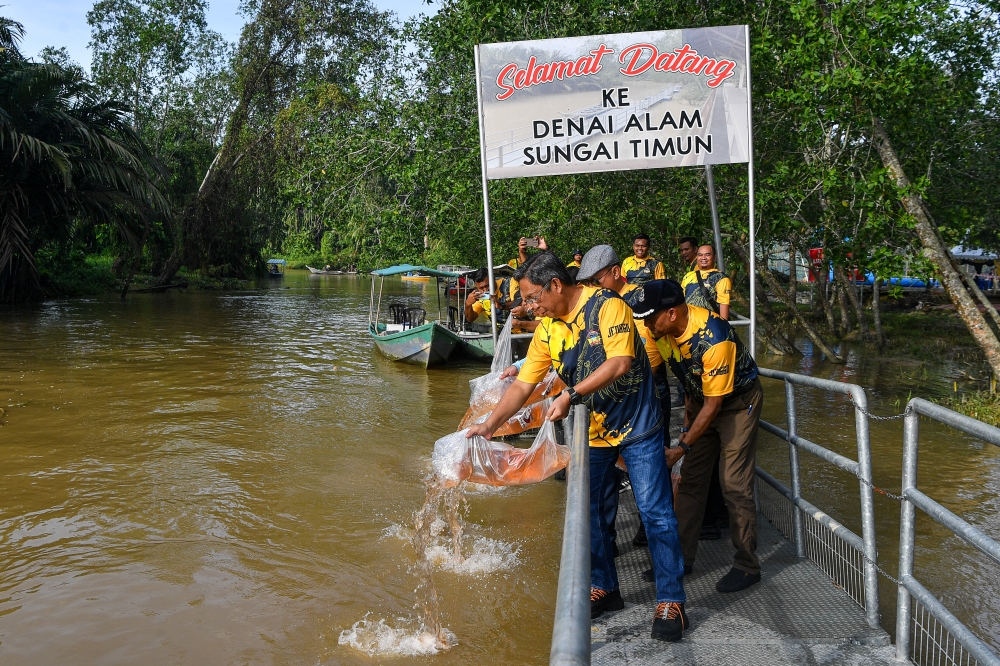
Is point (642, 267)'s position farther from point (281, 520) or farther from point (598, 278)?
point (281, 520)

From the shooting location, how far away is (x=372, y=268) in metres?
18.9

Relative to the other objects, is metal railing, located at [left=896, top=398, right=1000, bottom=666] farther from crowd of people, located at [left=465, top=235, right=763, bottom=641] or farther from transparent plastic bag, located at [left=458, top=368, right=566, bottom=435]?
transparent plastic bag, located at [left=458, top=368, right=566, bottom=435]

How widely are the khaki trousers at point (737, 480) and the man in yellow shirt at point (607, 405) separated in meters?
0.62

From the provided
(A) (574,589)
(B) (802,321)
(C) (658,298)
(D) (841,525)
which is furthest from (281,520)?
(B) (802,321)

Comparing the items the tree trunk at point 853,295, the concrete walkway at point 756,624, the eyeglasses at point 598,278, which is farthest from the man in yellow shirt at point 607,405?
the tree trunk at point 853,295

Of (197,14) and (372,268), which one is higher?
(197,14)

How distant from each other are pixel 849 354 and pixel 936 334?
4213 mm

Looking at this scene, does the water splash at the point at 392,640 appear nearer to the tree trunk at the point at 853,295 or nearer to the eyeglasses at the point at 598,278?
the eyeglasses at the point at 598,278

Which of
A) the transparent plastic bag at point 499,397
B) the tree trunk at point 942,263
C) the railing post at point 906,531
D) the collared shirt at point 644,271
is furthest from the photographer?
the tree trunk at point 942,263

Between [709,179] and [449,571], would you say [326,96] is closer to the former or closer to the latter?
[709,179]

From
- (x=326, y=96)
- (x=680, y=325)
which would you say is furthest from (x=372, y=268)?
(x=680, y=325)

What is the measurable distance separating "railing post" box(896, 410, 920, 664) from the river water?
1658 millimetres

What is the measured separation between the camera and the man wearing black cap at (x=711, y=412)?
427cm

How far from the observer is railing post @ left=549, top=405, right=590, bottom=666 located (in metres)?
1.43
